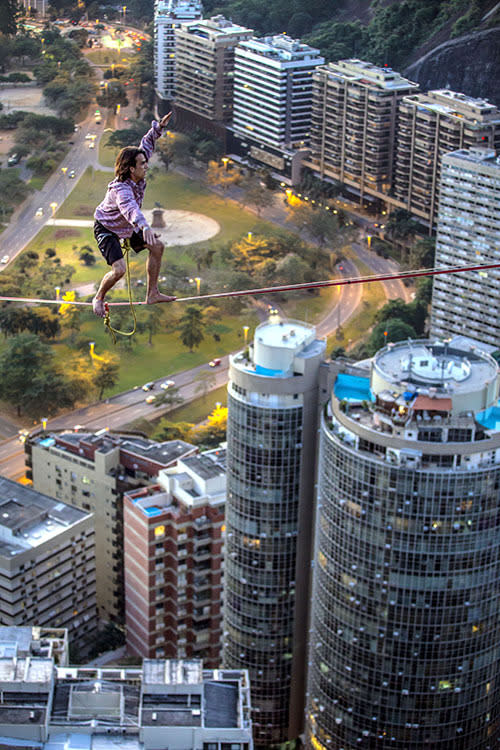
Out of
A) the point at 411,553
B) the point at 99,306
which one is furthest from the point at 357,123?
the point at 99,306

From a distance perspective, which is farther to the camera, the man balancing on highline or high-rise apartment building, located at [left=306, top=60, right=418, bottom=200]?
high-rise apartment building, located at [left=306, top=60, right=418, bottom=200]

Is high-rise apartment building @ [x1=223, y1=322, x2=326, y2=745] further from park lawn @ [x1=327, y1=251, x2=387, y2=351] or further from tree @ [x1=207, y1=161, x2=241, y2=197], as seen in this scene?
tree @ [x1=207, y1=161, x2=241, y2=197]

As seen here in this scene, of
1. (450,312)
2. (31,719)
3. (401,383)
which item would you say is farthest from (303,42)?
(31,719)

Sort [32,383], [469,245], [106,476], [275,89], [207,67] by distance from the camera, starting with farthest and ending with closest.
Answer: [207,67], [275,89], [469,245], [32,383], [106,476]

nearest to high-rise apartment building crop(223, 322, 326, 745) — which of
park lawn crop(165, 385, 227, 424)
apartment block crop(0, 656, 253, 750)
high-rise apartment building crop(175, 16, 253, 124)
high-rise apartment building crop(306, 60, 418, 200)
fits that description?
apartment block crop(0, 656, 253, 750)

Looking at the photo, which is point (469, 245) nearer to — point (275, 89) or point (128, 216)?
point (275, 89)

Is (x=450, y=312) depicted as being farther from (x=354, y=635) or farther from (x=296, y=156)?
(x=354, y=635)

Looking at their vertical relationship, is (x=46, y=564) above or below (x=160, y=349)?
above

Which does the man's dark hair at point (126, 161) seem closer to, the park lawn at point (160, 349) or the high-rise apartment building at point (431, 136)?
the park lawn at point (160, 349)
